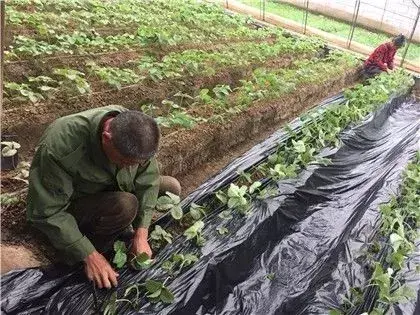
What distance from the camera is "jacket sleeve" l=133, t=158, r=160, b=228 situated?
2650mm

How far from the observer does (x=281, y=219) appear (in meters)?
3.47

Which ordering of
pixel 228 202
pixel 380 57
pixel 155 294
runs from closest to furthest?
1. pixel 155 294
2. pixel 228 202
3. pixel 380 57

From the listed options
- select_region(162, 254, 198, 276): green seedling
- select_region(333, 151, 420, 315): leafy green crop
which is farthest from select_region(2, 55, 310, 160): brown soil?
select_region(333, 151, 420, 315): leafy green crop

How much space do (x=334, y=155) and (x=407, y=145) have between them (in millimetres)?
1430

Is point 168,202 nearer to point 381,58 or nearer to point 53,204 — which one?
point 53,204

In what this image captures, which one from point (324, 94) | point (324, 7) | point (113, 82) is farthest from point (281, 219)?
point (324, 7)

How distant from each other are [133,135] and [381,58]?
23.8ft

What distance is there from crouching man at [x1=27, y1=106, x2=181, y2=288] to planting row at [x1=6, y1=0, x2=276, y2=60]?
2.50 m

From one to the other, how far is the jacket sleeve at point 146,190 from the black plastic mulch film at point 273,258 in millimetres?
307

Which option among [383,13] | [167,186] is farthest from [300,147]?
[383,13]

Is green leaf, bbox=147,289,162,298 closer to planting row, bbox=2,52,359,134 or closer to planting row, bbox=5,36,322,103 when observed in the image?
planting row, bbox=2,52,359,134

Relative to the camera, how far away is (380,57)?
812cm

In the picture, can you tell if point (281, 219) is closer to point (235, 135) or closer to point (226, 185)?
point (226, 185)

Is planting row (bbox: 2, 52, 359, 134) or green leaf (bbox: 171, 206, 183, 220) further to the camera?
planting row (bbox: 2, 52, 359, 134)
